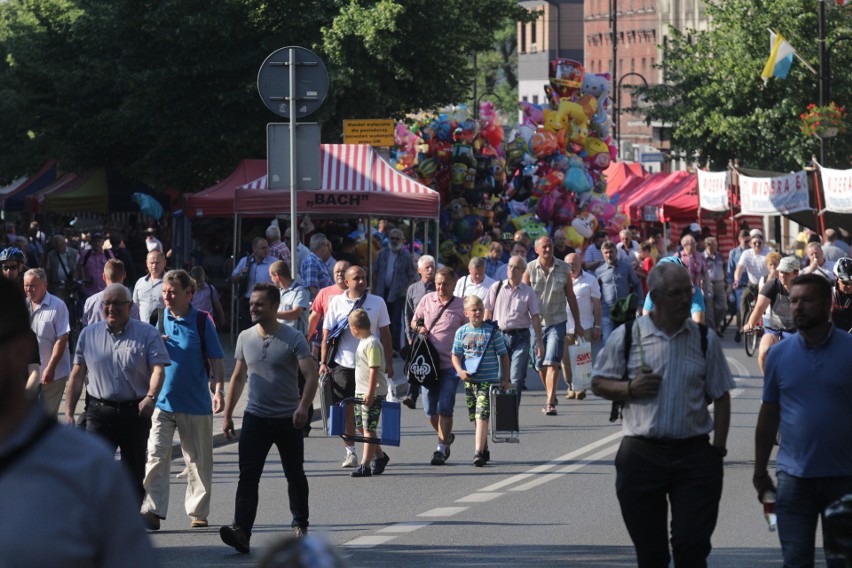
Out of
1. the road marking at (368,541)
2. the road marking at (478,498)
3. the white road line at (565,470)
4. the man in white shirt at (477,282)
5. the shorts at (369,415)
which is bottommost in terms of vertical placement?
the white road line at (565,470)

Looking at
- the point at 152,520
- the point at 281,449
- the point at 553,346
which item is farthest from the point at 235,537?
the point at 553,346

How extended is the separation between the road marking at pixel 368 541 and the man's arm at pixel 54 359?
107 inches

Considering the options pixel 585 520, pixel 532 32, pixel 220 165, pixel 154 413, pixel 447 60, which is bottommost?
pixel 585 520

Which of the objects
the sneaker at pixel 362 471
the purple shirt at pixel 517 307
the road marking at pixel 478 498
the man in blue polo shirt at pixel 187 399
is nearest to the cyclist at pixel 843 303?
the road marking at pixel 478 498

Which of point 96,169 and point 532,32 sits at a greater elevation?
point 532,32

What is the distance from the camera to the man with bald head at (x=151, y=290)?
46.2 feet

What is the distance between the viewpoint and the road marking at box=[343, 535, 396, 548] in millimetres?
9617

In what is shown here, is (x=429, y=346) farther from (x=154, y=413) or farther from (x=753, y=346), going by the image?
(x=753, y=346)

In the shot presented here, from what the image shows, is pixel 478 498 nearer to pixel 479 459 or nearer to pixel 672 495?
pixel 479 459

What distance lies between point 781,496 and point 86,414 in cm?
474

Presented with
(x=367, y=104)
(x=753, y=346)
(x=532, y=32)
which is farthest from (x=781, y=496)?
(x=532, y=32)

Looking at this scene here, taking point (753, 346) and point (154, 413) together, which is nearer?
point (154, 413)

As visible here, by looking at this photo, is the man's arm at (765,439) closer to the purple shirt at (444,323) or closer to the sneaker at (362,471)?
the sneaker at (362,471)

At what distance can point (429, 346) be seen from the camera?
13.6 m
